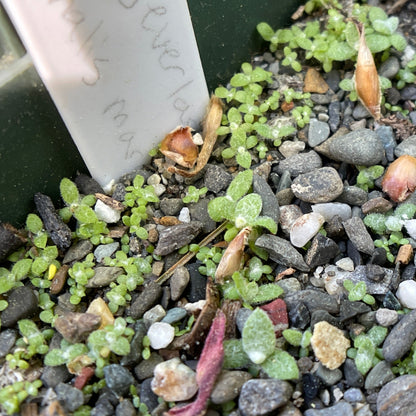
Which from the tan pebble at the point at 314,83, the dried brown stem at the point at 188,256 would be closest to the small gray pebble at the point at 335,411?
the dried brown stem at the point at 188,256

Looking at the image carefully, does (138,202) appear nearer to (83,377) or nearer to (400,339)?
(83,377)

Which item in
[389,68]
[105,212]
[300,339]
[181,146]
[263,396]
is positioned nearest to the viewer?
[263,396]

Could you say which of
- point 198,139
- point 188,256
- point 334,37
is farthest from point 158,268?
point 334,37

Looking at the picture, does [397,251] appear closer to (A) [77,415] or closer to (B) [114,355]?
(B) [114,355]

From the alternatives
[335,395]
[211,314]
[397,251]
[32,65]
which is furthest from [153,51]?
[335,395]

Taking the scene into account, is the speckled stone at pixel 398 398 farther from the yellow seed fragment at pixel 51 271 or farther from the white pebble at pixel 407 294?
the yellow seed fragment at pixel 51 271

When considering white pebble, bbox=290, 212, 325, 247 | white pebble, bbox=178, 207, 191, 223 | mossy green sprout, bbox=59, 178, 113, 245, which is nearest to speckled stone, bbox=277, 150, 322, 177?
white pebble, bbox=290, 212, 325, 247

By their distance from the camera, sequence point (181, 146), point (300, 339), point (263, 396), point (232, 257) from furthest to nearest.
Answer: point (181, 146)
point (232, 257)
point (300, 339)
point (263, 396)
